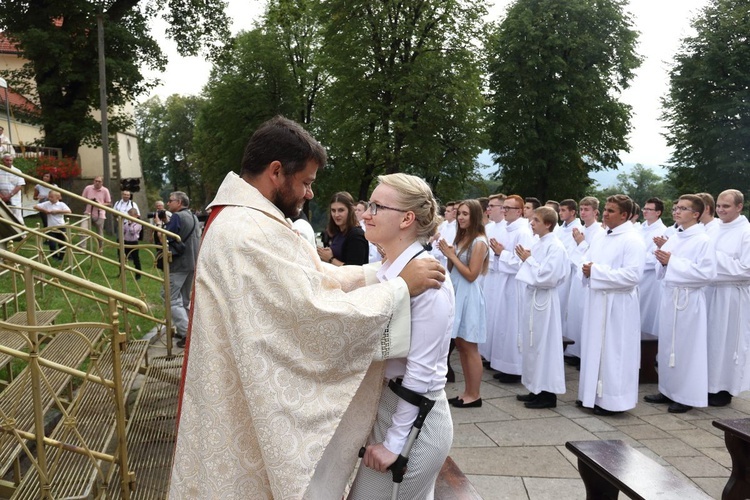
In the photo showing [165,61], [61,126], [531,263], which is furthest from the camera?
[165,61]

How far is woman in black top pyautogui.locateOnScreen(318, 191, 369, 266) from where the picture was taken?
6.08 meters

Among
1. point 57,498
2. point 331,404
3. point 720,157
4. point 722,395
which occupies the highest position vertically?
point 720,157

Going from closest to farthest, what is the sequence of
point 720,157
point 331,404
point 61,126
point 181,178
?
1. point 331,404
2. point 61,126
3. point 720,157
4. point 181,178

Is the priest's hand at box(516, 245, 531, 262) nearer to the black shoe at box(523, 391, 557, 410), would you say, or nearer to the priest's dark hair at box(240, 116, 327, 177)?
the black shoe at box(523, 391, 557, 410)

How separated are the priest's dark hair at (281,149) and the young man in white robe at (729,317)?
18.6 feet

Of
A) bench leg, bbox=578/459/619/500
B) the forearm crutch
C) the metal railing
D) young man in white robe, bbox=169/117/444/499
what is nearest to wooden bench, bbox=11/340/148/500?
the metal railing

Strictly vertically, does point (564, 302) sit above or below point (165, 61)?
below

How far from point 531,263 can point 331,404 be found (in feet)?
15.0

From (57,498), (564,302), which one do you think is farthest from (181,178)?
(57,498)

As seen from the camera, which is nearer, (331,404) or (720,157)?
(331,404)

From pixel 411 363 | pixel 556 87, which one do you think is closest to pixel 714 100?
pixel 556 87

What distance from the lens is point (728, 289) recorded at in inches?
265

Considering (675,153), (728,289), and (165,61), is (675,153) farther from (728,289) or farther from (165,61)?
(728,289)

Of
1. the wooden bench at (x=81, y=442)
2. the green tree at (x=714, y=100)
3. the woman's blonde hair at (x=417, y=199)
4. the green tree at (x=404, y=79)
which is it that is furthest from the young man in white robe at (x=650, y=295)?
the green tree at (x=714, y=100)
